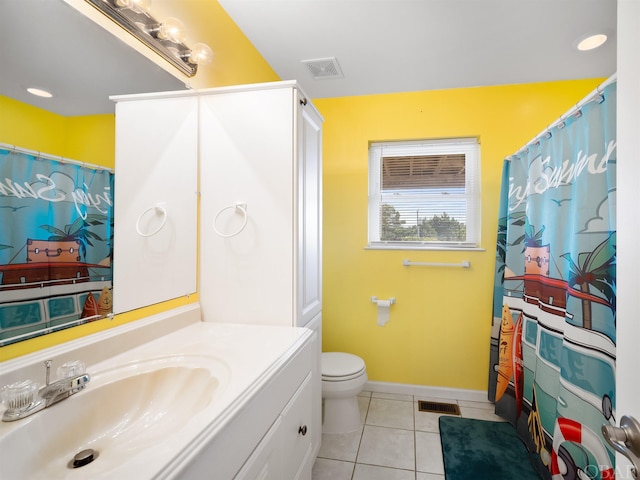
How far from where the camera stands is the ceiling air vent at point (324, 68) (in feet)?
6.89

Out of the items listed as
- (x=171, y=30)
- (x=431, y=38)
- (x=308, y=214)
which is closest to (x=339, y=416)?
(x=308, y=214)

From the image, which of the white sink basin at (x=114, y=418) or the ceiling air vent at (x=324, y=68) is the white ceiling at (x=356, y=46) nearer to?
the ceiling air vent at (x=324, y=68)

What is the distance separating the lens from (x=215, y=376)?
928mm

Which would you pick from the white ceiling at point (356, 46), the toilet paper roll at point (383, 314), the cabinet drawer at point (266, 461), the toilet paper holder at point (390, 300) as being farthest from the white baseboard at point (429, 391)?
the white ceiling at point (356, 46)

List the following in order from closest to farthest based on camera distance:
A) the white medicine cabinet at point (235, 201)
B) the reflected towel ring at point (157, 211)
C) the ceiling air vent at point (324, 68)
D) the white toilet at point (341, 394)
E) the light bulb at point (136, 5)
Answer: the light bulb at point (136, 5), the reflected towel ring at point (157, 211), the white medicine cabinet at point (235, 201), the white toilet at point (341, 394), the ceiling air vent at point (324, 68)

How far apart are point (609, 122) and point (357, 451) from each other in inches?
80.0

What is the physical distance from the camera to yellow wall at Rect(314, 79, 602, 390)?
237cm

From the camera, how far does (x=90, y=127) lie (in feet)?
3.21

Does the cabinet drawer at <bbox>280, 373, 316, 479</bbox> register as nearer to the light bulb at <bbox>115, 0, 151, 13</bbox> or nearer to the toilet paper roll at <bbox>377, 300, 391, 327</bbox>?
the toilet paper roll at <bbox>377, 300, 391, 327</bbox>

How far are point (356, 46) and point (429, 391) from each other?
8.27 ft

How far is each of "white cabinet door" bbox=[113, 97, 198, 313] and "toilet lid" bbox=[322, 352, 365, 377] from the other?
41.1 inches

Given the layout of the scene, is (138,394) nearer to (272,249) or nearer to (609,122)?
(272,249)

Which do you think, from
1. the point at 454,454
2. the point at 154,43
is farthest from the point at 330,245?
the point at 154,43

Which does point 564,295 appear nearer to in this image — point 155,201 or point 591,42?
point 591,42
